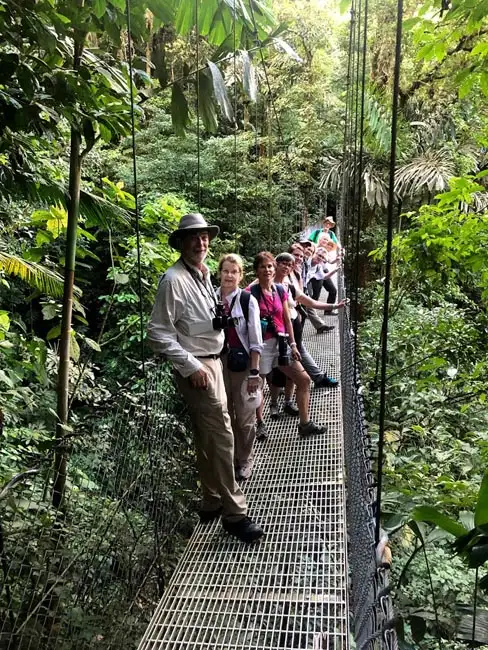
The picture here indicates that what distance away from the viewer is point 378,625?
0.91 meters

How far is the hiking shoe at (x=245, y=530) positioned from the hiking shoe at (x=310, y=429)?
849 mm

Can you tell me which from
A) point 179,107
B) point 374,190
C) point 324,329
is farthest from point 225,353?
point 374,190

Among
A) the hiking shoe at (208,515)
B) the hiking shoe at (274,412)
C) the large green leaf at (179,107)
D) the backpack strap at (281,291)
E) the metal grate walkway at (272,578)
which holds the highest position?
the large green leaf at (179,107)

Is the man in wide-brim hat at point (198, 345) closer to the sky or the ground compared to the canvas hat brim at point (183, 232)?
closer to the ground

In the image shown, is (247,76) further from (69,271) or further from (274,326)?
(274,326)

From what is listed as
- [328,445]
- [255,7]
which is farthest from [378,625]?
[255,7]

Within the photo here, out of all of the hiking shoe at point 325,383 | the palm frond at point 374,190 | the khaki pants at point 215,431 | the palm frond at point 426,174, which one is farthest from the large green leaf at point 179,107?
the palm frond at point 374,190

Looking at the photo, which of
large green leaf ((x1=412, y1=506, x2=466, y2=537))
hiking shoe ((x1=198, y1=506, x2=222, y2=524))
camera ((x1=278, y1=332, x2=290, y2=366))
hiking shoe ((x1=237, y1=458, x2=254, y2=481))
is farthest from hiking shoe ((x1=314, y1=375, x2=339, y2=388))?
large green leaf ((x1=412, y1=506, x2=466, y2=537))

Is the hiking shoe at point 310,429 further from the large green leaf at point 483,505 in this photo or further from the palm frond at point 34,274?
the large green leaf at point 483,505

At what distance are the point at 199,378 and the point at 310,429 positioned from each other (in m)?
1.13

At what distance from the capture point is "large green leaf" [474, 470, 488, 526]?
0.80 m

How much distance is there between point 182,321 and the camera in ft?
5.43

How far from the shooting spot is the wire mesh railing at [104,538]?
133cm

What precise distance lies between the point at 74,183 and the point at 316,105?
32.8ft
